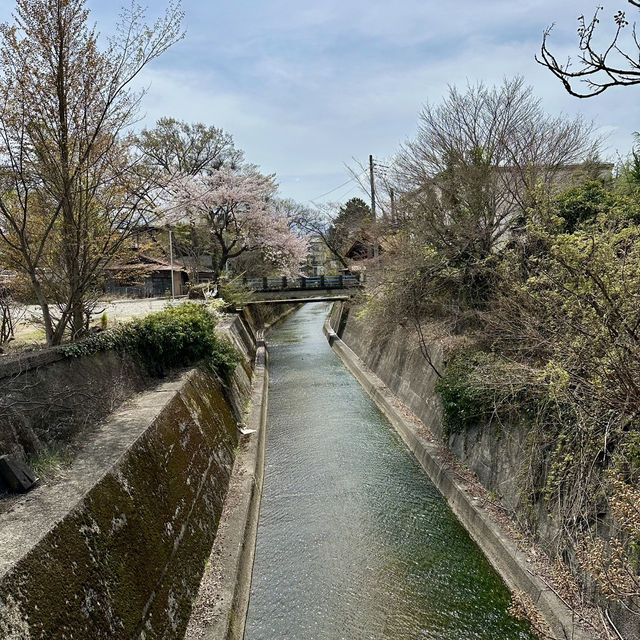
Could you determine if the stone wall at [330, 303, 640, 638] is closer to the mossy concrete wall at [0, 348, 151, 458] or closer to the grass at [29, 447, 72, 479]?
the grass at [29, 447, 72, 479]

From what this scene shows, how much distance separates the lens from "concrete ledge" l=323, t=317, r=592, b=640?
3812 mm

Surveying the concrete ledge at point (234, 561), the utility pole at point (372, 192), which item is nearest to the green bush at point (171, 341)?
the concrete ledge at point (234, 561)

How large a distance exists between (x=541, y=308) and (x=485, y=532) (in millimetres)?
2974

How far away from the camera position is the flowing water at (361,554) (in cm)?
431

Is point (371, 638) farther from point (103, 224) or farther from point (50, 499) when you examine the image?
point (103, 224)

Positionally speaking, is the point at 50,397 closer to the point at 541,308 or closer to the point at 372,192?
the point at 541,308

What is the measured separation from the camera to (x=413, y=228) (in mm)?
10930

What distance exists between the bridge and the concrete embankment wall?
1667cm

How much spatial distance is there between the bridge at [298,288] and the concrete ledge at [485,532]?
41.9 ft

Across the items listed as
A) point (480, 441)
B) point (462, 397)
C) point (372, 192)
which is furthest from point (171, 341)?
point (372, 192)

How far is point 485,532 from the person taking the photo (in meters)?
5.27

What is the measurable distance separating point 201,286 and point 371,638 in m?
16.1

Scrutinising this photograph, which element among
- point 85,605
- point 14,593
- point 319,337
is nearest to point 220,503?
point 85,605

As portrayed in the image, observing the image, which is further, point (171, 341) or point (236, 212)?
point (236, 212)
